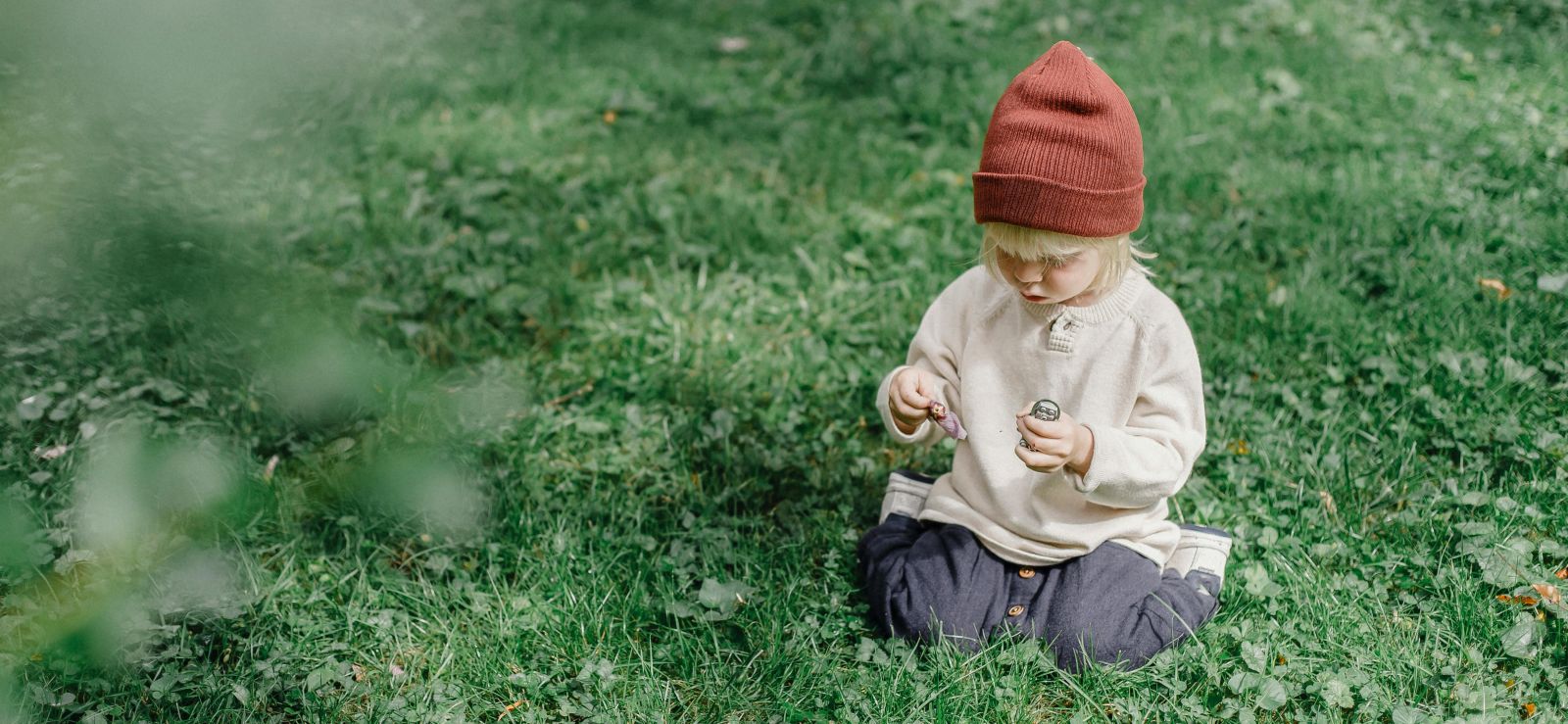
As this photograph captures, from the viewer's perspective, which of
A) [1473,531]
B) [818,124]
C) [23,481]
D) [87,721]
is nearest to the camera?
[87,721]

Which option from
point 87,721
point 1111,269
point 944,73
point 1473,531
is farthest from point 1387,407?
point 87,721

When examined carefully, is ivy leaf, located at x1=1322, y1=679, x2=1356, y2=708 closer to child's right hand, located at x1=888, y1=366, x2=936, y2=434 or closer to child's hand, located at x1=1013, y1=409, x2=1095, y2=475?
child's hand, located at x1=1013, y1=409, x2=1095, y2=475

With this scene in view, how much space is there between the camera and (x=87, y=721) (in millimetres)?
2439

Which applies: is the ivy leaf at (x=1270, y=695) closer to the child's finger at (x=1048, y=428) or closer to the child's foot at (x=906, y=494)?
the child's finger at (x=1048, y=428)

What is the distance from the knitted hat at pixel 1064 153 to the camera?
2.17 metres

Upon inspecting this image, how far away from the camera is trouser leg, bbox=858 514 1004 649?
2.58m

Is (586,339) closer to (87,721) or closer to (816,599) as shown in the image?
(816,599)

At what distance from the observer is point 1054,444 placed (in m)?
2.26

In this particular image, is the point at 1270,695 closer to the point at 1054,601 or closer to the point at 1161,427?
the point at 1054,601

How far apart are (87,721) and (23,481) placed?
2.68 ft

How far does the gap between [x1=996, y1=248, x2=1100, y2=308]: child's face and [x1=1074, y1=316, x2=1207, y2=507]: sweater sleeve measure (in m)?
0.21

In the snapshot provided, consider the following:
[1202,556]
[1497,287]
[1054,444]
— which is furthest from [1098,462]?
[1497,287]

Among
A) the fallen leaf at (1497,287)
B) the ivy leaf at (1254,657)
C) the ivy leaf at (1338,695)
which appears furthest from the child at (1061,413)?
the fallen leaf at (1497,287)

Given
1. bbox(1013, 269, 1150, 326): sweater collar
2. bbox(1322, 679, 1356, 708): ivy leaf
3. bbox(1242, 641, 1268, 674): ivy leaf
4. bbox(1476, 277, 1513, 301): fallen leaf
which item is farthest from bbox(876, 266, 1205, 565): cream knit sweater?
bbox(1476, 277, 1513, 301): fallen leaf
